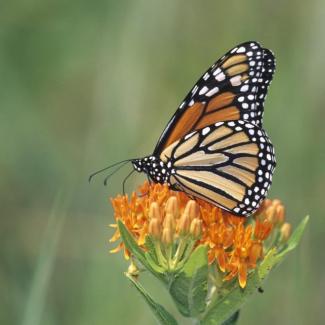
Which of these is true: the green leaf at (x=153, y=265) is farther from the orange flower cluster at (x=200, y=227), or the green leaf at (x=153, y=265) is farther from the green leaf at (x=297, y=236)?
the green leaf at (x=297, y=236)

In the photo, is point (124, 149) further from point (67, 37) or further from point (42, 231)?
point (67, 37)

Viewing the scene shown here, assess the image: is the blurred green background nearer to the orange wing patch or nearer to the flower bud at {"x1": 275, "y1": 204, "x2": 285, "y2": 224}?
the flower bud at {"x1": 275, "y1": 204, "x2": 285, "y2": 224}

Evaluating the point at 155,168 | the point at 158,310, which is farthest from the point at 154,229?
the point at 155,168

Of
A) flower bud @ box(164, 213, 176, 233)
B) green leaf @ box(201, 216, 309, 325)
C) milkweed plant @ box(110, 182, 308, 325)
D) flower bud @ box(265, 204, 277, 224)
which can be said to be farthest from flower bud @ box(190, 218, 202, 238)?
flower bud @ box(265, 204, 277, 224)

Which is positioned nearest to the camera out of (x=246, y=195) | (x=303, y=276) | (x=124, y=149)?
(x=246, y=195)

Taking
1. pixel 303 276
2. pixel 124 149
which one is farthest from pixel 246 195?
pixel 124 149
